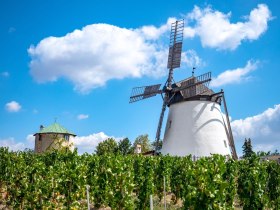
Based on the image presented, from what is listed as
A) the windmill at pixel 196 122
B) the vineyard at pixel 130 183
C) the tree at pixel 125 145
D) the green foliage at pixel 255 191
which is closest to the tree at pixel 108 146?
the tree at pixel 125 145

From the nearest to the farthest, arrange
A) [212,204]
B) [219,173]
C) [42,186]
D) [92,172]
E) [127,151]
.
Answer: [212,204] → [219,173] → [42,186] → [92,172] → [127,151]

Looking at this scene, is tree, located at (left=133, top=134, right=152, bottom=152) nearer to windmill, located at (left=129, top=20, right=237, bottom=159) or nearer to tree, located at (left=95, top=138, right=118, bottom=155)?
tree, located at (left=95, top=138, right=118, bottom=155)

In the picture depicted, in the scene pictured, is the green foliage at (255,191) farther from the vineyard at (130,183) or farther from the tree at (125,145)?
the tree at (125,145)

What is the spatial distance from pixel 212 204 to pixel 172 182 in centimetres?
1242

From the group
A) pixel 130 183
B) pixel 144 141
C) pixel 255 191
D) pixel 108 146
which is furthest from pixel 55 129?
pixel 255 191

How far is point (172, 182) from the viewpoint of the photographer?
2439cm

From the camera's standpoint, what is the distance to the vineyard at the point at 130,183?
12.7 meters

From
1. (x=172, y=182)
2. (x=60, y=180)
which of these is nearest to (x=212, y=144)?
(x=172, y=182)

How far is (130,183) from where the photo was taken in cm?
1587

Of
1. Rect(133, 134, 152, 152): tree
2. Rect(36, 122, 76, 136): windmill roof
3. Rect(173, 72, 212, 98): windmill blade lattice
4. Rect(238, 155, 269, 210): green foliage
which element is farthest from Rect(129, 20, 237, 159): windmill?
Rect(133, 134, 152, 152): tree

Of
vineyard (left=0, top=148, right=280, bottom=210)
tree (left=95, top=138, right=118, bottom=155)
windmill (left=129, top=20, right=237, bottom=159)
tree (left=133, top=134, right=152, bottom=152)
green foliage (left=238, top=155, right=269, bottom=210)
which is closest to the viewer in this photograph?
vineyard (left=0, top=148, right=280, bottom=210)

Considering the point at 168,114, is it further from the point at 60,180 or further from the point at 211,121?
the point at 60,180

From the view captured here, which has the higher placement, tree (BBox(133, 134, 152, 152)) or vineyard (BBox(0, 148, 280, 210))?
tree (BBox(133, 134, 152, 152))

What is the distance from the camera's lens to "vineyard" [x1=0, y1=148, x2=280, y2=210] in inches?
499
